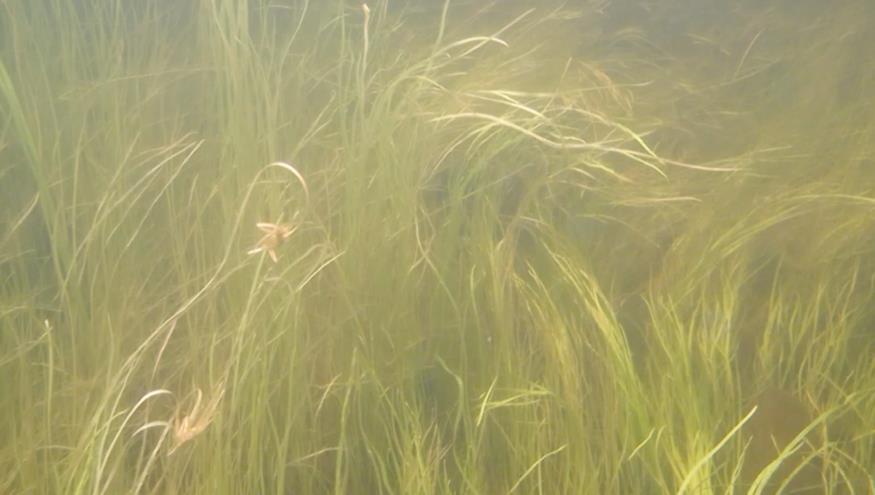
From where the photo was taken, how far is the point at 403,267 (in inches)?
58.6

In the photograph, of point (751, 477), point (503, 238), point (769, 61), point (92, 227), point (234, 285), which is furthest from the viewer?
point (769, 61)

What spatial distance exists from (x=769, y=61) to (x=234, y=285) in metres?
1.48

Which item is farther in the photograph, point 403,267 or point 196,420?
point 403,267

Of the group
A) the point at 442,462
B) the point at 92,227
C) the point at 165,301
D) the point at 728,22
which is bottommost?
the point at 442,462

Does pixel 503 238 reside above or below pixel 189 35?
below

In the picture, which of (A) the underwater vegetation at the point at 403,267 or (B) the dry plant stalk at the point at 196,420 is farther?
(A) the underwater vegetation at the point at 403,267

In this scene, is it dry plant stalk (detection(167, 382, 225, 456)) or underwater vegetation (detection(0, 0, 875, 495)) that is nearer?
dry plant stalk (detection(167, 382, 225, 456))

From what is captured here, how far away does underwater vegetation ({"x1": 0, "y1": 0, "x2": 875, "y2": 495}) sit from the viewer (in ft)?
4.21

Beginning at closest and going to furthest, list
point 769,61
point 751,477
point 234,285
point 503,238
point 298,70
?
point 751,477, point 234,285, point 503,238, point 298,70, point 769,61

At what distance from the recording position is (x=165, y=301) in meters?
1.49

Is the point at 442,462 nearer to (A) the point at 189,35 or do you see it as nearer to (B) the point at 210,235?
(B) the point at 210,235

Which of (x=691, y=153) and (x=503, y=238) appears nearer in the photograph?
(x=503, y=238)

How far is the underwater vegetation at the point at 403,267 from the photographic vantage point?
4.21ft

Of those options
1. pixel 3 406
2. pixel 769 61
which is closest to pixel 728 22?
pixel 769 61
